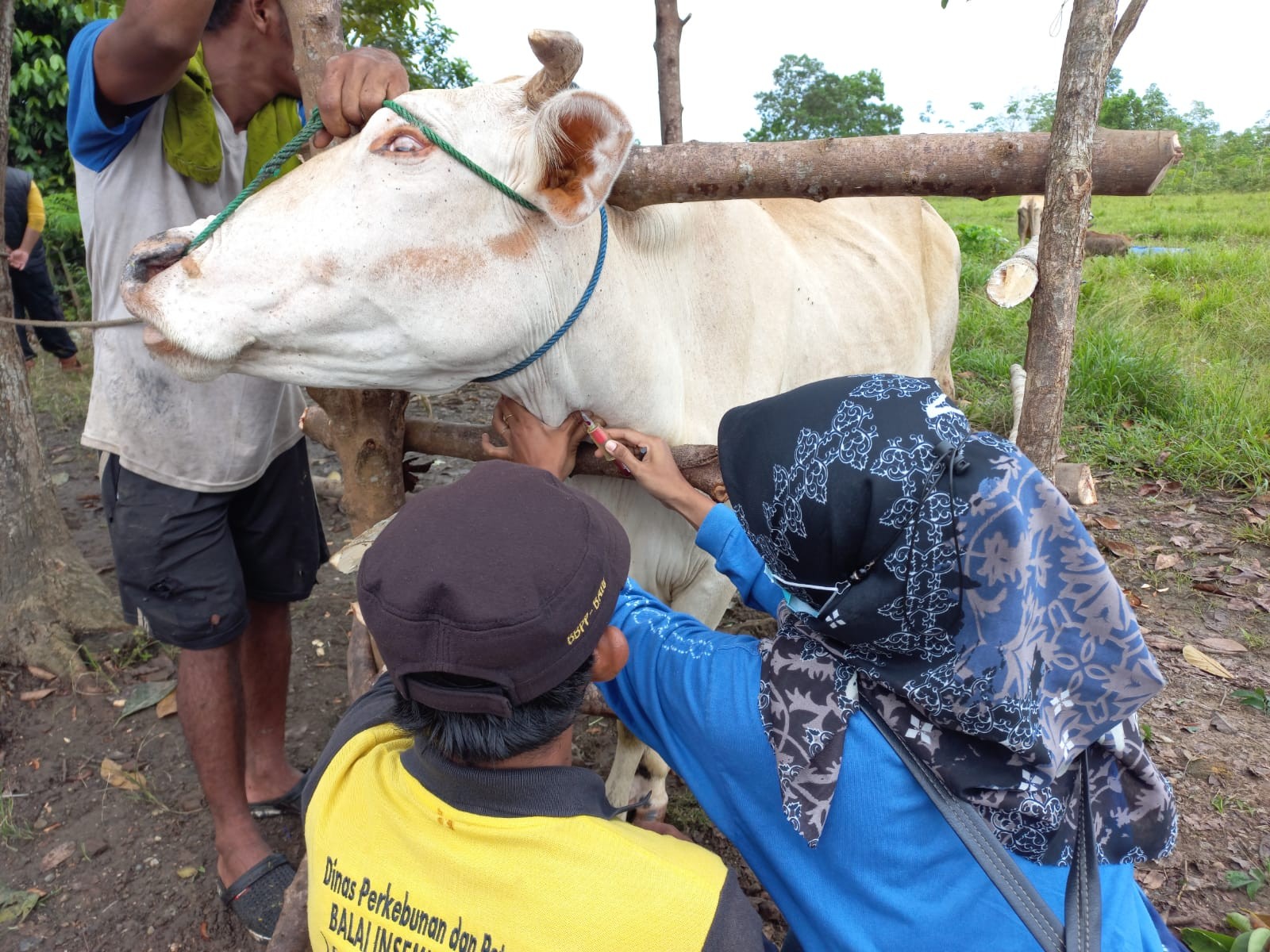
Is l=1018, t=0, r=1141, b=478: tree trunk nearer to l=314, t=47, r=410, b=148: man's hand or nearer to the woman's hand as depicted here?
the woman's hand

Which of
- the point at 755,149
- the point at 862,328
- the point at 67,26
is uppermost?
the point at 67,26

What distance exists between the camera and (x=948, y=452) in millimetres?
1124

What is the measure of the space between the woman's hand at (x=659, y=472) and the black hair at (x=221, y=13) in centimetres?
132

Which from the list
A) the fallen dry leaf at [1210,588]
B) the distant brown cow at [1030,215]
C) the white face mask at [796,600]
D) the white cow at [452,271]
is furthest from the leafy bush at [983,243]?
the white face mask at [796,600]

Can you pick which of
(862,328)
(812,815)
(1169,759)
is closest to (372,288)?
(812,815)

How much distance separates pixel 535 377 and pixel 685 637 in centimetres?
68

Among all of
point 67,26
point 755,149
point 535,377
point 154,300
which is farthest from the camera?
point 67,26

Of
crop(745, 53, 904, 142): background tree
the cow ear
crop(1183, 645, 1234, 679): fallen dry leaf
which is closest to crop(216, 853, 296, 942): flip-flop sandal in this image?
the cow ear

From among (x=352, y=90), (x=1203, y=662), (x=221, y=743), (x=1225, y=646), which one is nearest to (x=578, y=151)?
(x=352, y=90)

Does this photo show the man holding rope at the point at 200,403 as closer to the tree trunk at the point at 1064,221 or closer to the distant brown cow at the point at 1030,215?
the tree trunk at the point at 1064,221

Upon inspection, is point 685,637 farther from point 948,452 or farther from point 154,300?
point 154,300

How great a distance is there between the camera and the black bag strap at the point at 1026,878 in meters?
1.18

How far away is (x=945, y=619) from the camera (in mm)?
1159

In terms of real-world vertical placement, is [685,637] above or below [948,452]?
below
